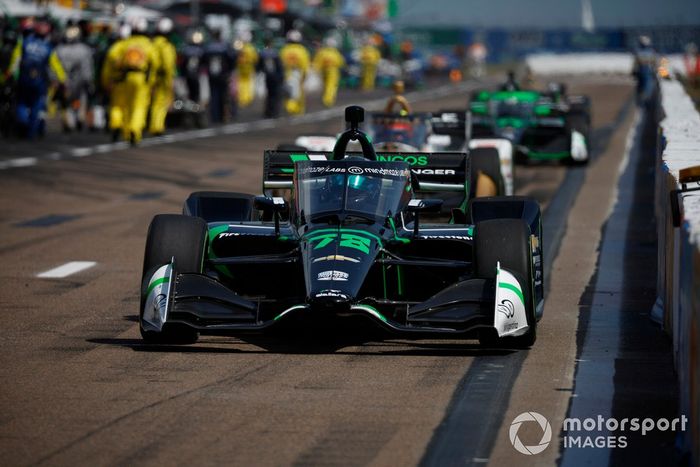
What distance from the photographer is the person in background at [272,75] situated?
127 ft

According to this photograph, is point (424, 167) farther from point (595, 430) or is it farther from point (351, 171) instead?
point (595, 430)

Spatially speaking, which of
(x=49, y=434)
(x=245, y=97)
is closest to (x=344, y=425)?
(x=49, y=434)

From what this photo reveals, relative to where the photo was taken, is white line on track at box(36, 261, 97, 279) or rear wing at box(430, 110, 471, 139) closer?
white line on track at box(36, 261, 97, 279)

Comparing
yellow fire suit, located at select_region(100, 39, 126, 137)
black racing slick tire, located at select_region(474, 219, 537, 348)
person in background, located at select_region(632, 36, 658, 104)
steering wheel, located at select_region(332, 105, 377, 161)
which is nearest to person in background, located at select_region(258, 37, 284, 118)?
yellow fire suit, located at select_region(100, 39, 126, 137)

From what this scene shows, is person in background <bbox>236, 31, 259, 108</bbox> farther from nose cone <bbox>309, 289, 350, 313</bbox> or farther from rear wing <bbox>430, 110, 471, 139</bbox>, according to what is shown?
nose cone <bbox>309, 289, 350, 313</bbox>

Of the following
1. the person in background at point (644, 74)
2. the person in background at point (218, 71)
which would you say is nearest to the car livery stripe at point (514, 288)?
the person in background at point (218, 71)

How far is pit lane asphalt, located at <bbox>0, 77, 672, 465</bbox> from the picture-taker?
699 cm

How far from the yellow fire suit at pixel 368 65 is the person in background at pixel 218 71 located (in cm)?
2445

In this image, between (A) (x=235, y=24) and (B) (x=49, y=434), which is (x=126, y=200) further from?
(A) (x=235, y=24)

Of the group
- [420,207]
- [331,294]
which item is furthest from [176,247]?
[420,207]

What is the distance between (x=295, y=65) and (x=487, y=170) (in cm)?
2443

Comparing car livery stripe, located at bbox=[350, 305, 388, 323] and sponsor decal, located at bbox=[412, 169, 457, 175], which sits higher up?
sponsor decal, located at bbox=[412, 169, 457, 175]

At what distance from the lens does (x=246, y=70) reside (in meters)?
44.7

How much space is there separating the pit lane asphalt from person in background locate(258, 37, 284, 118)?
2447 cm
